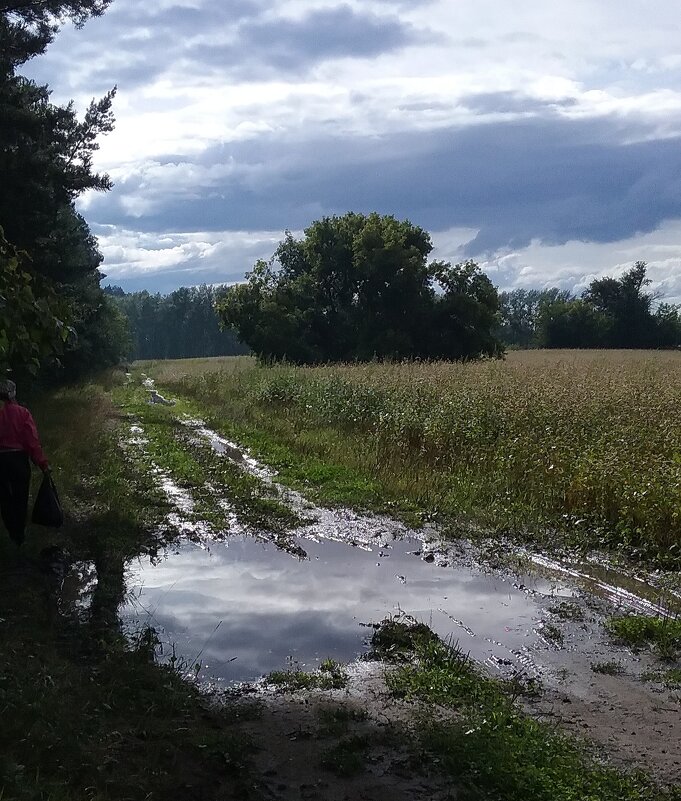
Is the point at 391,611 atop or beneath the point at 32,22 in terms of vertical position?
beneath

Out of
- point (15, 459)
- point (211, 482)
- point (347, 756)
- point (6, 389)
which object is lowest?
point (347, 756)

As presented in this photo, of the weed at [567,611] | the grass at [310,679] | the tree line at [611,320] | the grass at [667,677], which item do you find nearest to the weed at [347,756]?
the grass at [310,679]

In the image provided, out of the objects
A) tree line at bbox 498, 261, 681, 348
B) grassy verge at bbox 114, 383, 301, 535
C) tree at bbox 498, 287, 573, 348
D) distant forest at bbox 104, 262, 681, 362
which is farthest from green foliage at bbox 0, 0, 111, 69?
tree at bbox 498, 287, 573, 348

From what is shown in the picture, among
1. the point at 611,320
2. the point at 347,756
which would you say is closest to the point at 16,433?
the point at 347,756

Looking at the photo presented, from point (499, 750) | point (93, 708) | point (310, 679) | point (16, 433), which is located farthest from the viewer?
point (16, 433)

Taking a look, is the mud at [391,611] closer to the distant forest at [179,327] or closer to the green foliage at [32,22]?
the green foliage at [32,22]

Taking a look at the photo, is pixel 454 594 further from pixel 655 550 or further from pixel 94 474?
pixel 94 474

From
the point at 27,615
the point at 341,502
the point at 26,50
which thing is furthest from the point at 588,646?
the point at 26,50

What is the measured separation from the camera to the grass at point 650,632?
6031mm

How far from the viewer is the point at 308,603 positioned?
721 cm

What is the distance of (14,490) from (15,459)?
1.14ft

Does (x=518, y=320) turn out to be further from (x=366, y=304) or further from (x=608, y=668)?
(x=608, y=668)

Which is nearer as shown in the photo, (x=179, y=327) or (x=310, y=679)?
(x=310, y=679)

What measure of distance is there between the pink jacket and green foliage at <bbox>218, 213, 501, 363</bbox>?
127 ft
